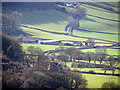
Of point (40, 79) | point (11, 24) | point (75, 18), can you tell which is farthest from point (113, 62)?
point (75, 18)

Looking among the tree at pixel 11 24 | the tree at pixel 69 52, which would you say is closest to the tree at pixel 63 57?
the tree at pixel 69 52

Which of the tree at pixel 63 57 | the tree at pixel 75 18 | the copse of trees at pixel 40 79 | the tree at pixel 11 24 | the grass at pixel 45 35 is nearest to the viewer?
the copse of trees at pixel 40 79

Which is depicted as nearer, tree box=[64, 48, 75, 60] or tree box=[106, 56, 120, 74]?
tree box=[106, 56, 120, 74]

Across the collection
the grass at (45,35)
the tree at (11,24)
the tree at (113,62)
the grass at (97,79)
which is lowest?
the grass at (97,79)

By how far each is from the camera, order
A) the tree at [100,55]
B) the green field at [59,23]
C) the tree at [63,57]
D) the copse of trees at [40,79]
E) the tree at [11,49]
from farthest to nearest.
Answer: the green field at [59,23], the tree at [100,55], the tree at [63,57], the tree at [11,49], the copse of trees at [40,79]

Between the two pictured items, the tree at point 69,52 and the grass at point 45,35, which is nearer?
the tree at point 69,52

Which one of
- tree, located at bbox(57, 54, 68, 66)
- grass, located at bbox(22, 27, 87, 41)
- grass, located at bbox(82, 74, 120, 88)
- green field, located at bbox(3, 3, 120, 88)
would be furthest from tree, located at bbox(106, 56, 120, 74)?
grass, located at bbox(22, 27, 87, 41)

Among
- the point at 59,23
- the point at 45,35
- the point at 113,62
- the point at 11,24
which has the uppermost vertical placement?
the point at 59,23

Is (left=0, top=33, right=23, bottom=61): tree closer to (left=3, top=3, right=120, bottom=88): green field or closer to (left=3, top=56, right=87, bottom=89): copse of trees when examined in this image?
(left=3, top=56, right=87, bottom=89): copse of trees

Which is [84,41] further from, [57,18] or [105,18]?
[105,18]

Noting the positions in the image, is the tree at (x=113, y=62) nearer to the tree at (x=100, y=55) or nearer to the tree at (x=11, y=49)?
the tree at (x=100, y=55)

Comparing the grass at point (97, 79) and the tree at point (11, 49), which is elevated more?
the tree at point (11, 49)

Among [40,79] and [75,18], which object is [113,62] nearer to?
[40,79]
